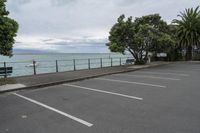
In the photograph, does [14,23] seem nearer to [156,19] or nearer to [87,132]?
[87,132]

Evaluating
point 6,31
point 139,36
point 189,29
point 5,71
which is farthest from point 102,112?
point 189,29

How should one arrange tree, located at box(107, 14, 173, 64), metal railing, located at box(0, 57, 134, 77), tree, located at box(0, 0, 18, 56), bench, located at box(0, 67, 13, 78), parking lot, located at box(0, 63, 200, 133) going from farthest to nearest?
tree, located at box(107, 14, 173, 64) → metal railing, located at box(0, 57, 134, 77) → bench, located at box(0, 67, 13, 78) → tree, located at box(0, 0, 18, 56) → parking lot, located at box(0, 63, 200, 133)

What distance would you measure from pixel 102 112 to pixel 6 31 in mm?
6334

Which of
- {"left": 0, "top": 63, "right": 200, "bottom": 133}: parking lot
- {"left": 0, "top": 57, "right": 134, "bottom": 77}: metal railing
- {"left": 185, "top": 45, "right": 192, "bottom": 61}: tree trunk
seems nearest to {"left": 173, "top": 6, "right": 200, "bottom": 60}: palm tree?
{"left": 185, "top": 45, "right": 192, "bottom": 61}: tree trunk

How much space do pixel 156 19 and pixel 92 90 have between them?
540 inches

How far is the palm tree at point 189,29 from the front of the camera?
25781 mm

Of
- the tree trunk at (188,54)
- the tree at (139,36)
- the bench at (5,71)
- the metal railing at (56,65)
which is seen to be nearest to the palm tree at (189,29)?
the tree trunk at (188,54)

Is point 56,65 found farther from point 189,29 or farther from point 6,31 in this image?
point 189,29

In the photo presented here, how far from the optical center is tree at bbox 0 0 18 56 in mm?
8656

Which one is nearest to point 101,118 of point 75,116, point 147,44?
point 75,116

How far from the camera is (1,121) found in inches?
179

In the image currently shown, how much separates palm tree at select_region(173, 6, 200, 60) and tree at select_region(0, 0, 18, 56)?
75.2 feet

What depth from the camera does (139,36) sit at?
671 inches

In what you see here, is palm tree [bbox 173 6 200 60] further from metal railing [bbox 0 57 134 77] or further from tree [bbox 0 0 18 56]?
tree [bbox 0 0 18 56]
